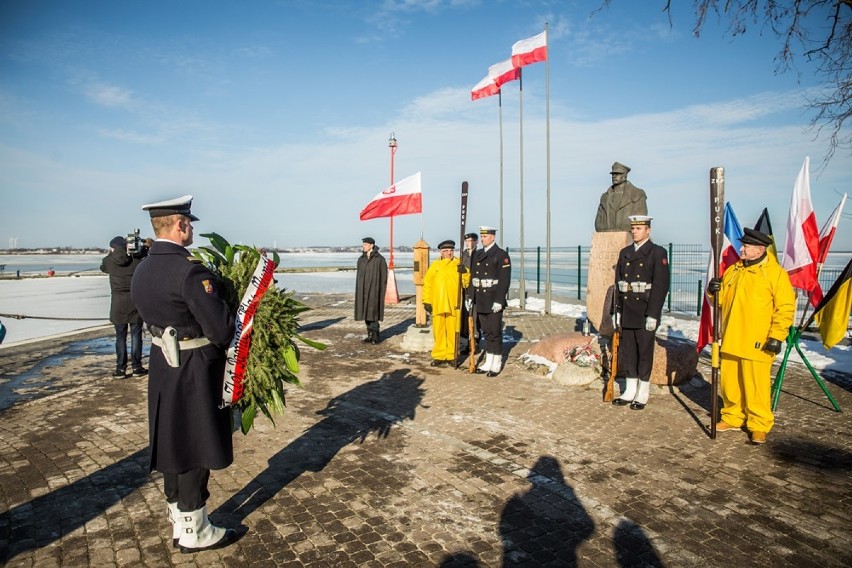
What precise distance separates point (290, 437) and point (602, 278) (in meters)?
5.80

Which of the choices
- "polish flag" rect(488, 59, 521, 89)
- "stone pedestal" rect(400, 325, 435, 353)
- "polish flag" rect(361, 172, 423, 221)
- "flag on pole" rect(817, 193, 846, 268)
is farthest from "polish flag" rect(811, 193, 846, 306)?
"polish flag" rect(488, 59, 521, 89)

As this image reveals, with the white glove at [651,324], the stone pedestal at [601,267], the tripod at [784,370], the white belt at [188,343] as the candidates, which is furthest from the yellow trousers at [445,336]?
the white belt at [188,343]

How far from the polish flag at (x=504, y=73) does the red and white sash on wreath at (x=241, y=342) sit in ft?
45.4

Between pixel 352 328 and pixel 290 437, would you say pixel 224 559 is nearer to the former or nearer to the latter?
pixel 290 437

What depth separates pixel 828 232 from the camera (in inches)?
258

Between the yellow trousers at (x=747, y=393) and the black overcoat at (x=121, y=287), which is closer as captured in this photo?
the yellow trousers at (x=747, y=393)

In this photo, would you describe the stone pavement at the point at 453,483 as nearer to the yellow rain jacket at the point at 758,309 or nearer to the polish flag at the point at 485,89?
the yellow rain jacket at the point at 758,309

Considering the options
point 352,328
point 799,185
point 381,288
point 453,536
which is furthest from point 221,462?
point 352,328

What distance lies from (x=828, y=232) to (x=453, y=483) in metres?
5.47

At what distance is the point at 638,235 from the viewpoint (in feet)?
21.9

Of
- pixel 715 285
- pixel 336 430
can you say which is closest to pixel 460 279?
pixel 336 430

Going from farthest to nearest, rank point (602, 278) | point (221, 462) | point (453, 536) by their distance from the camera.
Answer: point (602, 278)
point (453, 536)
point (221, 462)

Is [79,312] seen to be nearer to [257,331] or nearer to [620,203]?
[620,203]

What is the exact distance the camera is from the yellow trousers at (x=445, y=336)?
30.1 feet
